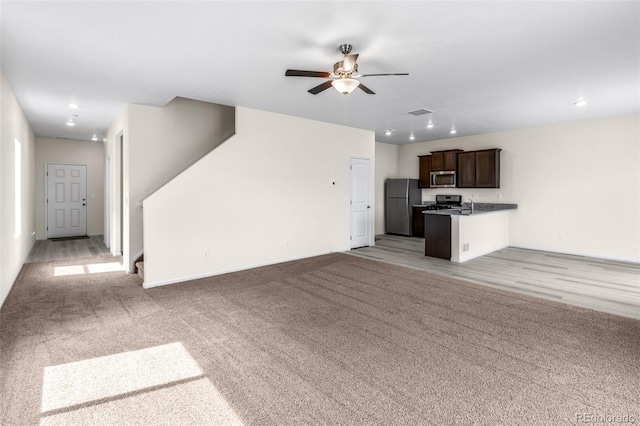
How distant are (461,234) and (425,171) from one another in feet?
11.2

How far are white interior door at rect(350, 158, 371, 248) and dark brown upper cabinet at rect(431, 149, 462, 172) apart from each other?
7.28ft

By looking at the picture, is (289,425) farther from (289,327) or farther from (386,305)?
(386,305)

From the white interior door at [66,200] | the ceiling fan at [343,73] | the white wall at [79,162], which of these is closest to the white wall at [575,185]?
the ceiling fan at [343,73]

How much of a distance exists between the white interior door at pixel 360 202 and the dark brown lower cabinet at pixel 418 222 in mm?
1934

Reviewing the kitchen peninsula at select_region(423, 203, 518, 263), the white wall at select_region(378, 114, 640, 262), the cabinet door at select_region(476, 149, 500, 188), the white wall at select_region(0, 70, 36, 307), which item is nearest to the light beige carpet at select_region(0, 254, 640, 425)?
the white wall at select_region(0, 70, 36, 307)

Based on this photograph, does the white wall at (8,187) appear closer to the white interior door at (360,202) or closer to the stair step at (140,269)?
the stair step at (140,269)

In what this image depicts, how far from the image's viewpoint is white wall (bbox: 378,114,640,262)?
19.5 feet

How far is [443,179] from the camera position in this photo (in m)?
8.55

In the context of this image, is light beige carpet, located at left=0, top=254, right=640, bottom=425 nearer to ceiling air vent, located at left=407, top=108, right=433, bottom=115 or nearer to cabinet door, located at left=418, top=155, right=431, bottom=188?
ceiling air vent, located at left=407, top=108, right=433, bottom=115

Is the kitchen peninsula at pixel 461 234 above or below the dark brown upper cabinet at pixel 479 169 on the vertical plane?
below

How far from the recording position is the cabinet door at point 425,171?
8867 mm

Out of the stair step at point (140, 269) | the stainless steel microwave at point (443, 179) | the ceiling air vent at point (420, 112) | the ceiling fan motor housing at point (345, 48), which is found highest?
the ceiling air vent at point (420, 112)

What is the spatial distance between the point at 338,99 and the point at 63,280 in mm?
4985

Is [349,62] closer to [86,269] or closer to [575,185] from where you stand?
[86,269]
